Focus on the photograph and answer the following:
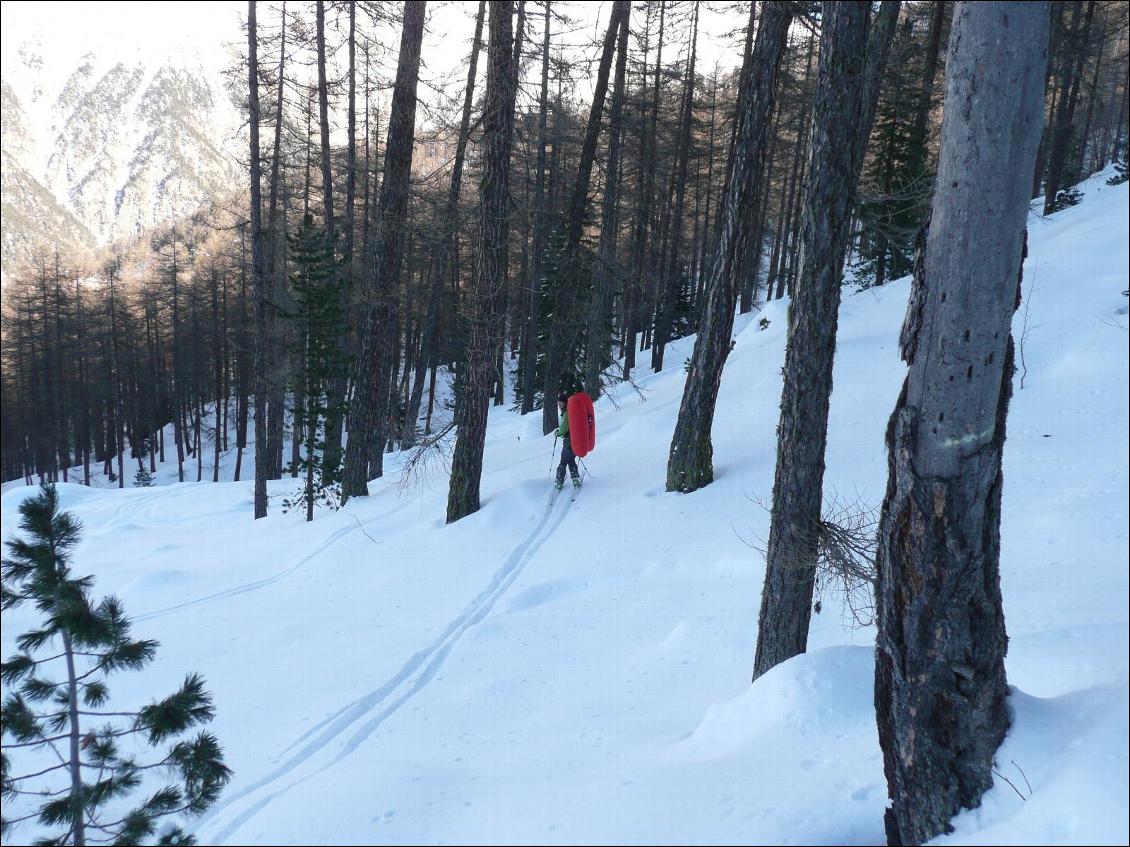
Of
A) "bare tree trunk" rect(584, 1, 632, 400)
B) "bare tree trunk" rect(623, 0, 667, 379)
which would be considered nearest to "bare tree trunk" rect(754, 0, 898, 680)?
"bare tree trunk" rect(584, 1, 632, 400)

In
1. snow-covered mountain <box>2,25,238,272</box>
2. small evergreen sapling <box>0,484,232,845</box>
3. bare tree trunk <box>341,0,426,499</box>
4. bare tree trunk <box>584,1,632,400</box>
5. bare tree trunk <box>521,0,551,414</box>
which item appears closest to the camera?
small evergreen sapling <box>0,484,232,845</box>

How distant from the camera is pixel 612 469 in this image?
10344 millimetres

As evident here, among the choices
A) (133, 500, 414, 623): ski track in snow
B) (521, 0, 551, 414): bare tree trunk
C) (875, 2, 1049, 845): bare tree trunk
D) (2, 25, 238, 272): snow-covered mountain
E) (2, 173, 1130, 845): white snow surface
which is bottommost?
(133, 500, 414, 623): ski track in snow

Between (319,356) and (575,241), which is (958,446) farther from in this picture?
(319,356)

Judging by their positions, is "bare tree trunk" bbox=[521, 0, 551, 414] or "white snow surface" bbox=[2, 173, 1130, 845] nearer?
"white snow surface" bbox=[2, 173, 1130, 845]

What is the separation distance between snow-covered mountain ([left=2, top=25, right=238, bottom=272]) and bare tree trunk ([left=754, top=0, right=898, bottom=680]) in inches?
4756

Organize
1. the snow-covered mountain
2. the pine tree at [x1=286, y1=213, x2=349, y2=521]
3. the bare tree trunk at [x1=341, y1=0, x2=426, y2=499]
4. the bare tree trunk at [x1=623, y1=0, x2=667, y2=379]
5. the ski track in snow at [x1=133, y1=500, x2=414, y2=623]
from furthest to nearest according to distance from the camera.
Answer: the snow-covered mountain < the bare tree trunk at [x1=623, y1=0, x2=667, y2=379] < the pine tree at [x1=286, y1=213, x2=349, y2=521] < the bare tree trunk at [x1=341, y1=0, x2=426, y2=499] < the ski track in snow at [x1=133, y1=500, x2=414, y2=623]

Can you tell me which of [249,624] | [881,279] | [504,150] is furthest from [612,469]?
[881,279]

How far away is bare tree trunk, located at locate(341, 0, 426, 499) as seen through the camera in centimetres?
1044

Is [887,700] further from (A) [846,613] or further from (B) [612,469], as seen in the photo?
(B) [612,469]

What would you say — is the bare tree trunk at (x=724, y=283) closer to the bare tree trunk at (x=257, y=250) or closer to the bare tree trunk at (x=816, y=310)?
the bare tree trunk at (x=816, y=310)

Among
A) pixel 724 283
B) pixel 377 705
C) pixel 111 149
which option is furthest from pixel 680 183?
pixel 111 149

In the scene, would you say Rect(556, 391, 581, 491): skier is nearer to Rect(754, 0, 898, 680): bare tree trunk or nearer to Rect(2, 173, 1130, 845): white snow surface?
Rect(2, 173, 1130, 845): white snow surface

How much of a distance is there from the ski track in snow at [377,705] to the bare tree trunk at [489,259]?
156 cm
